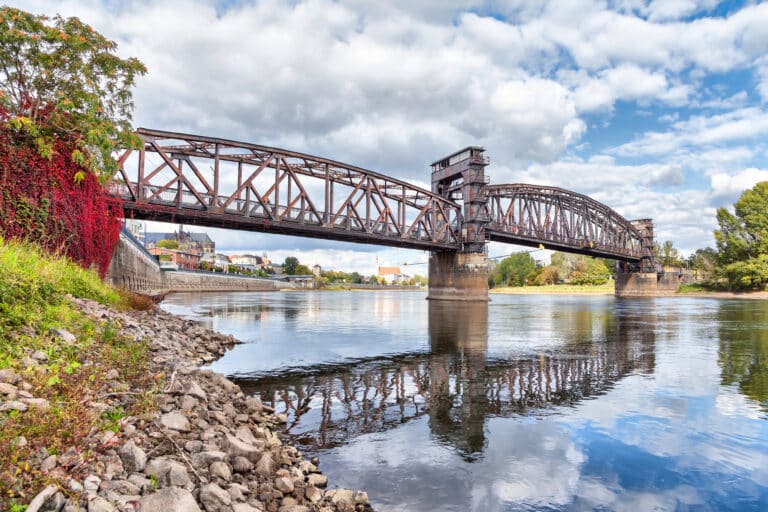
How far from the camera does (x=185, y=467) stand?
516 cm

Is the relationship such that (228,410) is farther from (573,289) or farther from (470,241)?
(573,289)

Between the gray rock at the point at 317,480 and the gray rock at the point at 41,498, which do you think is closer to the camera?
the gray rock at the point at 41,498

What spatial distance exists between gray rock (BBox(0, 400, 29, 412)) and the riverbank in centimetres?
1

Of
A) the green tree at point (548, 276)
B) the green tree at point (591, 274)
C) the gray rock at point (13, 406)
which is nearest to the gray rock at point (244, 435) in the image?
the gray rock at point (13, 406)

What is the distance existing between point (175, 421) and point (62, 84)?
18.6 meters

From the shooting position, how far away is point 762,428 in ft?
31.4

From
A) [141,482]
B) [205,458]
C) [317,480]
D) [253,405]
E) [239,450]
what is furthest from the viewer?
[253,405]

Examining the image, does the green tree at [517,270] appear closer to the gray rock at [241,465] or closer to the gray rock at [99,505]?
the gray rock at [241,465]

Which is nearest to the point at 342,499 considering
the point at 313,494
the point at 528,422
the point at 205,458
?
the point at 313,494

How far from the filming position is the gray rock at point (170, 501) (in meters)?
4.23

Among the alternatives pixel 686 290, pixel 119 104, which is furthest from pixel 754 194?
pixel 119 104

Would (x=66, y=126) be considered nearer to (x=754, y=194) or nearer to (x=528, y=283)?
(x=754, y=194)

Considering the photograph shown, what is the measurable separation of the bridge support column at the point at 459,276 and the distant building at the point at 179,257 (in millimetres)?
72159

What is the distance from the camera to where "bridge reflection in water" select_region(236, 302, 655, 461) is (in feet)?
31.4
